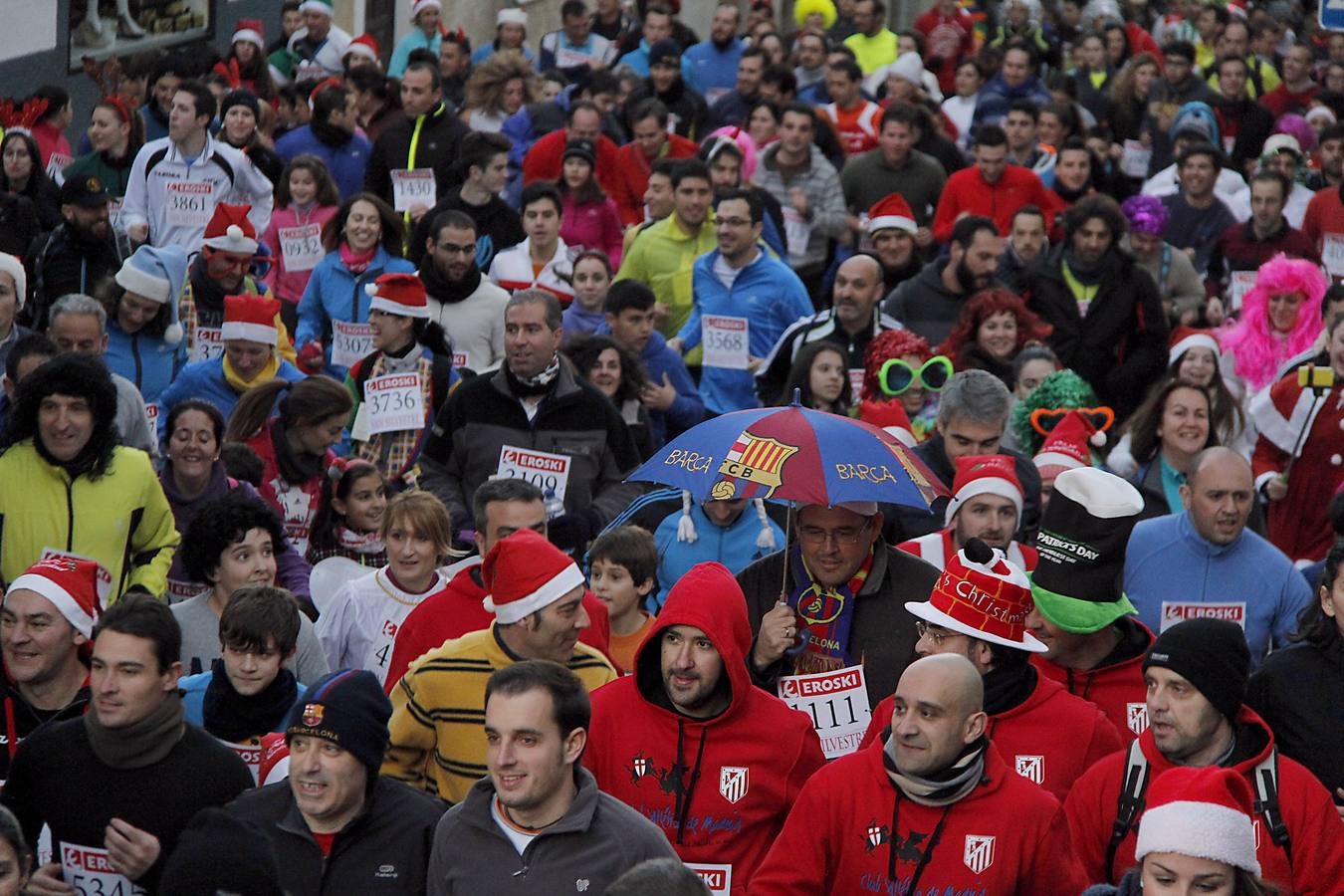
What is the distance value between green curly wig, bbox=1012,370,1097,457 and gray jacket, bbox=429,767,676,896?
5006 millimetres

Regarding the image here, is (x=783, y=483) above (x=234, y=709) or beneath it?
above

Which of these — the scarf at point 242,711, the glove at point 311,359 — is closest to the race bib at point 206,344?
the glove at point 311,359

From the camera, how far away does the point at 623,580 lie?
793 cm

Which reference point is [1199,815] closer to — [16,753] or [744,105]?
[16,753]

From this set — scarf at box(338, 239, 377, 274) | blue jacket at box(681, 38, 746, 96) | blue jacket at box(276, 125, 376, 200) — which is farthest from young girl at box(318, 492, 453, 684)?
blue jacket at box(681, 38, 746, 96)

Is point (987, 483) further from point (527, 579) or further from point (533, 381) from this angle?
point (533, 381)

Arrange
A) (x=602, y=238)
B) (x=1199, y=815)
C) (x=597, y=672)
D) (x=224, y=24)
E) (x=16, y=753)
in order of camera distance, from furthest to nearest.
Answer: (x=224, y=24) → (x=602, y=238) → (x=597, y=672) → (x=16, y=753) → (x=1199, y=815)

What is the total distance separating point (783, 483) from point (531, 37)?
1784 centimetres

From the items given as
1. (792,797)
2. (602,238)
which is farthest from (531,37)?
(792,797)

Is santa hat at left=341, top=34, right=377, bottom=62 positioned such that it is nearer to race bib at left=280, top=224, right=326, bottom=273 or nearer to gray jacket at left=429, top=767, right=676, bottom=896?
race bib at left=280, top=224, right=326, bottom=273

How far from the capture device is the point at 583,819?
5.50 m

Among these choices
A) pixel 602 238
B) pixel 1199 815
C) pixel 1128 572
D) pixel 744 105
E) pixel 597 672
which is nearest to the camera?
pixel 1199 815

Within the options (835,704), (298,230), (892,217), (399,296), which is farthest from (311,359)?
(835,704)

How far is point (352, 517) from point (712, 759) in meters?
3.37
